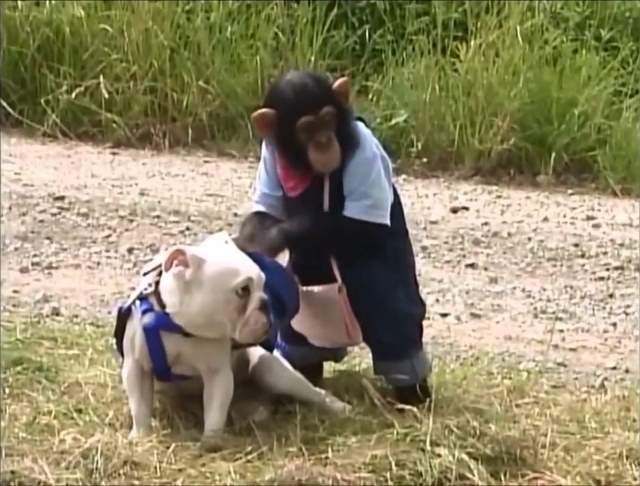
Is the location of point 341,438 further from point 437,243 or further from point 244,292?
point 437,243

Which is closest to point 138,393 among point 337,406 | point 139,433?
point 139,433

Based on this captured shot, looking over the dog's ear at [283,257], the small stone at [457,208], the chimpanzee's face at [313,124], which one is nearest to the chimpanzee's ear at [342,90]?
the chimpanzee's face at [313,124]

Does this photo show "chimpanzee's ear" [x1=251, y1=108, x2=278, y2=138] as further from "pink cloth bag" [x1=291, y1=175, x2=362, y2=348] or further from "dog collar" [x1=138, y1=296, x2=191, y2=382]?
"dog collar" [x1=138, y1=296, x2=191, y2=382]

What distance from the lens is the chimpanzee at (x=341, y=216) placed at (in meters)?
2.40

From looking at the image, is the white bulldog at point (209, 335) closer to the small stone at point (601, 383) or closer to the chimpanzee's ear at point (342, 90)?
the chimpanzee's ear at point (342, 90)

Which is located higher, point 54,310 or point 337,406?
point 337,406

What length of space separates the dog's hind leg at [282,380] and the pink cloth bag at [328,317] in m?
0.08

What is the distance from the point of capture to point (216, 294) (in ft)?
7.61

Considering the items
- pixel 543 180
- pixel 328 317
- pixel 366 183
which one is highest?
pixel 366 183

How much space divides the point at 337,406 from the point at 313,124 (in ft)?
1.54

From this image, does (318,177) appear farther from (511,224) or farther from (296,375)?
(511,224)

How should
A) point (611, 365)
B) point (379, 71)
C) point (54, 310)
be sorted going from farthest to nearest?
point (379, 71) → point (54, 310) → point (611, 365)

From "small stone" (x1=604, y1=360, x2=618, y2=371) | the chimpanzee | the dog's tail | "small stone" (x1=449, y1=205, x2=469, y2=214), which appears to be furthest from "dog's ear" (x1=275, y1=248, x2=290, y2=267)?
"small stone" (x1=449, y1=205, x2=469, y2=214)

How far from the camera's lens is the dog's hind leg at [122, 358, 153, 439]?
2.42m
